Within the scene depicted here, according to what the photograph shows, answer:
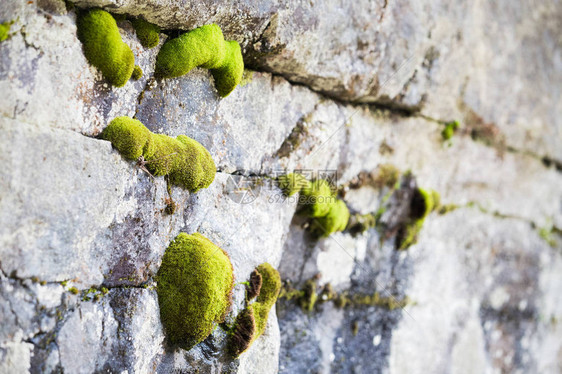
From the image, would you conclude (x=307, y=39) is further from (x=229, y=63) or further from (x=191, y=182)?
(x=191, y=182)

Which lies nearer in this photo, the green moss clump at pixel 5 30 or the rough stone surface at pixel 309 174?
the green moss clump at pixel 5 30

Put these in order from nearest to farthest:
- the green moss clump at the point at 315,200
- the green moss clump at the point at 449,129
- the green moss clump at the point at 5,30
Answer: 1. the green moss clump at the point at 5,30
2. the green moss clump at the point at 315,200
3. the green moss clump at the point at 449,129

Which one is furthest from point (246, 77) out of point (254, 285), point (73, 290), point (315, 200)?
point (73, 290)

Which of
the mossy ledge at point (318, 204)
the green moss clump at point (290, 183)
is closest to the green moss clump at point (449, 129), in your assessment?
the mossy ledge at point (318, 204)

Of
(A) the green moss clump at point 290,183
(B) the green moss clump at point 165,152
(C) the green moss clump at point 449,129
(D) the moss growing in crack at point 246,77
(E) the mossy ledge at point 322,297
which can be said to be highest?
(D) the moss growing in crack at point 246,77

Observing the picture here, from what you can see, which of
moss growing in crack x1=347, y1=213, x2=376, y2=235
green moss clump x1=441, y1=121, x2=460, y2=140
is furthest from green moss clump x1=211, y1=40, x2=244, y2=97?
green moss clump x1=441, y1=121, x2=460, y2=140

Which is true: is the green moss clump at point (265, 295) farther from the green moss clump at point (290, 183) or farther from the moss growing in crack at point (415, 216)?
the moss growing in crack at point (415, 216)
